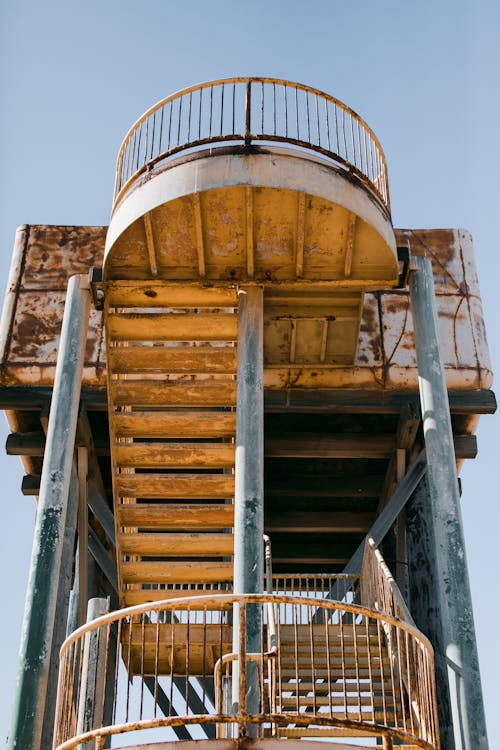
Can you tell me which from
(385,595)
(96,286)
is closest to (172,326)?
(96,286)

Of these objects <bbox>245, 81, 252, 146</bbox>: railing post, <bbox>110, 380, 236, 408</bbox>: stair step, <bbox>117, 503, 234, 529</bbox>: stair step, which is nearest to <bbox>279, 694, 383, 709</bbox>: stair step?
<bbox>117, 503, 234, 529</bbox>: stair step

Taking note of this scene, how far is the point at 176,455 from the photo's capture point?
13.2m

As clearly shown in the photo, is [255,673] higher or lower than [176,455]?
lower

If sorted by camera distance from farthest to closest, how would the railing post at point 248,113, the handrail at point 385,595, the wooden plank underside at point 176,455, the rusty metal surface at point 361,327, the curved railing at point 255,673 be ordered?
the rusty metal surface at point 361,327 < the wooden plank underside at point 176,455 < the railing post at point 248,113 < the handrail at point 385,595 < the curved railing at point 255,673

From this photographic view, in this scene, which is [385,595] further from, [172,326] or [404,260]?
[172,326]

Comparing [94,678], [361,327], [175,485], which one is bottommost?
[94,678]

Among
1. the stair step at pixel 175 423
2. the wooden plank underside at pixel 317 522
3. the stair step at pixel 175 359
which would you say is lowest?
the stair step at pixel 175 423

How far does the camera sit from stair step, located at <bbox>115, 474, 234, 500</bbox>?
515 inches

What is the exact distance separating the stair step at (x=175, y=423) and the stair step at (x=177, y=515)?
992mm

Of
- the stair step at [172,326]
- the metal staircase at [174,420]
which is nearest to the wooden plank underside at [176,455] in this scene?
the metal staircase at [174,420]

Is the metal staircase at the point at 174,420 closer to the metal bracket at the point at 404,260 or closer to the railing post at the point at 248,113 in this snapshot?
the railing post at the point at 248,113

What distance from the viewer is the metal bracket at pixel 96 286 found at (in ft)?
42.9

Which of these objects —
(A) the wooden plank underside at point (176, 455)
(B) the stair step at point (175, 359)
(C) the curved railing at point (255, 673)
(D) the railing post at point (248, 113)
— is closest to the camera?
(C) the curved railing at point (255, 673)

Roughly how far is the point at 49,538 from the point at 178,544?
8.82ft
